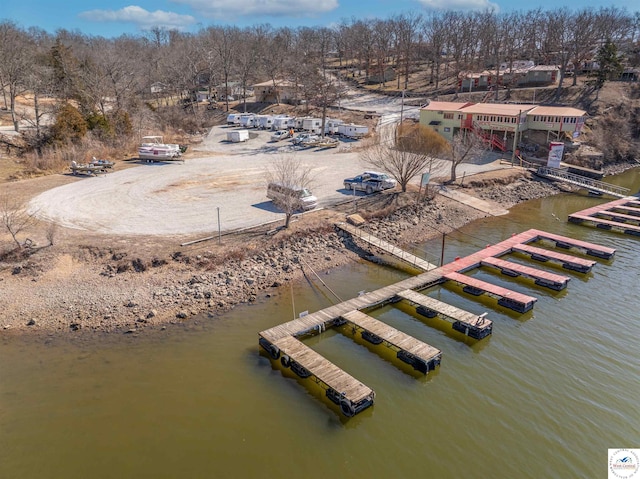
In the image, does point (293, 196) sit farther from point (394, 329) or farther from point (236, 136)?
point (236, 136)

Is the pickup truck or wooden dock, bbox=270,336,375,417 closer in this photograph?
wooden dock, bbox=270,336,375,417

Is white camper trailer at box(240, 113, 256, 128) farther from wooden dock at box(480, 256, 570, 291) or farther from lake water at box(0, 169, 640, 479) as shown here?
lake water at box(0, 169, 640, 479)

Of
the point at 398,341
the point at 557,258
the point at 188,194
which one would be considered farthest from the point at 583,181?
the point at 188,194

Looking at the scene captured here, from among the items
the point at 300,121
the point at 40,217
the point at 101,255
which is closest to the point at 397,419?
the point at 101,255

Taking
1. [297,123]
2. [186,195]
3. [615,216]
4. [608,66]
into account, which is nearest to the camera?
[186,195]

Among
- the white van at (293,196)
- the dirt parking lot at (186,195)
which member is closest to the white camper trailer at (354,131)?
the dirt parking lot at (186,195)

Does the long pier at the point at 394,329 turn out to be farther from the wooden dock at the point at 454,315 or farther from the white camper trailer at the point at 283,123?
the white camper trailer at the point at 283,123

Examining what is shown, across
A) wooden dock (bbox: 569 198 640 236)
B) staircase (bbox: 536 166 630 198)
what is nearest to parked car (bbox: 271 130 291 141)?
staircase (bbox: 536 166 630 198)
